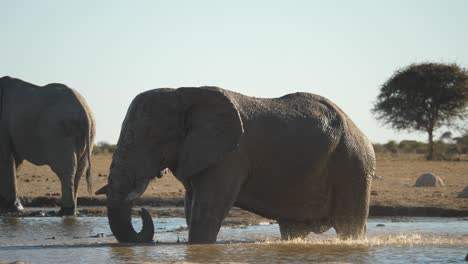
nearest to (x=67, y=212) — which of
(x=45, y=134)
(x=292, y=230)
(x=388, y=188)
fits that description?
(x=45, y=134)

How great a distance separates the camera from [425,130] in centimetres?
5325

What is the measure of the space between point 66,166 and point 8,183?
1.49m

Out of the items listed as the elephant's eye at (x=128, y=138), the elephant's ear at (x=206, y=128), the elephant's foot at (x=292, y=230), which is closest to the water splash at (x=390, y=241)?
the elephant's foot at (x=292, y=230)

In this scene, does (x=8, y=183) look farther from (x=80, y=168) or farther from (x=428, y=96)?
(x=428, y=96)

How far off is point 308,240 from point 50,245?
3206 mm

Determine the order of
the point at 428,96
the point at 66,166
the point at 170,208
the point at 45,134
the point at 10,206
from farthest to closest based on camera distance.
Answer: the point at 428,96 < the point at 170,208 < the point at 10,206 < the point at 45,134 < the point at 66,166

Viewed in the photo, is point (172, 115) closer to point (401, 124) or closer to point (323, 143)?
point (323, 143)

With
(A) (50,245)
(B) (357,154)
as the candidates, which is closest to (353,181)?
(B) (357,154)

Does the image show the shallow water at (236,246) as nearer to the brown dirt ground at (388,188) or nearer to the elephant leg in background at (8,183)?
the elephant leg in background at (8,183)

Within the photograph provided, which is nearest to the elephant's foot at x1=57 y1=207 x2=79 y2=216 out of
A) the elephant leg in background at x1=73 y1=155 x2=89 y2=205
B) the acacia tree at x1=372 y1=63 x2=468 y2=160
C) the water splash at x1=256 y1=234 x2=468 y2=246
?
the elephant leg in background at x1=73 y1=155 x2=89 y2=205

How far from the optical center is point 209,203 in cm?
1157

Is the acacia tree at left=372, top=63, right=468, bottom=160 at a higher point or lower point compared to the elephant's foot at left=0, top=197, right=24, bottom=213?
higher

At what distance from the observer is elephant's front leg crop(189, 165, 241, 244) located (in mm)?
11586

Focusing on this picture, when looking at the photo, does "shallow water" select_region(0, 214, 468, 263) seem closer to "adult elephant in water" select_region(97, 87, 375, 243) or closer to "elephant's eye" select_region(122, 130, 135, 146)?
"adult elephant in water" select_region(97, 87, 375, 243)
